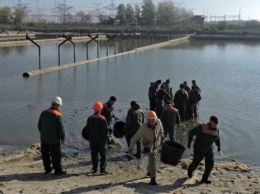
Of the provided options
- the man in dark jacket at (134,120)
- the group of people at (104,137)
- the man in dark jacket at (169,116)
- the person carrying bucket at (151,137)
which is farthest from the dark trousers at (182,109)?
the person carrying bucket at (151,137)

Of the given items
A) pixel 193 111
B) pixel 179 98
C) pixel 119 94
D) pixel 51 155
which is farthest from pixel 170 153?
pixel 119 94

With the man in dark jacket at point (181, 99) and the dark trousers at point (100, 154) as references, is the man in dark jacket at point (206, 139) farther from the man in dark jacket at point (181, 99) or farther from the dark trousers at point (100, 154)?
the man in dark jacket at point (181, 99)

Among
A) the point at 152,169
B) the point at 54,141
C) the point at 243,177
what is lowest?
the point at 243,177

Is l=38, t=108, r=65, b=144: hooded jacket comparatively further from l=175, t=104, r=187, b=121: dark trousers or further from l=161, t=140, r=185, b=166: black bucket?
l=175, t=104, r=187, b=121: dark trousers

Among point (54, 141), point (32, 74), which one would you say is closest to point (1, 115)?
point (54, 141)

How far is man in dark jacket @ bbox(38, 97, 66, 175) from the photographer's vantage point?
745 cm

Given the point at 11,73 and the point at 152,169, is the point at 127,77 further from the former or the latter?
the point at 152,169

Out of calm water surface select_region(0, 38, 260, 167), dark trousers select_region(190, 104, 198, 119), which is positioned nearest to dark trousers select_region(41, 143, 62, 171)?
calm water surface select_region(0, 38, 260, 167)

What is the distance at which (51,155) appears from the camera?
25.1 feet

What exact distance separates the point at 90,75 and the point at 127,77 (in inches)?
95.5

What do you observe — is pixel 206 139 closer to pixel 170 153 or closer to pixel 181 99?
pixel 170 153

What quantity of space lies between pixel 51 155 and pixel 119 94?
36.8ft

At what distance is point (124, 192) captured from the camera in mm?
6812

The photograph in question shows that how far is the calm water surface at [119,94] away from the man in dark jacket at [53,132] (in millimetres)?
2905
